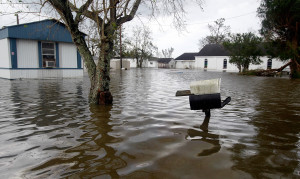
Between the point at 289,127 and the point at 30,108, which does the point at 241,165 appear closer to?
the point at 289,127

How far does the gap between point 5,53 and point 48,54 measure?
300 centimetres

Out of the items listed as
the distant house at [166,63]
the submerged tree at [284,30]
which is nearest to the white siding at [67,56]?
the submerged tree at [284,30]

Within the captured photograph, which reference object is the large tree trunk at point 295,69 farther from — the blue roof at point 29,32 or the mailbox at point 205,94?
the blue roof at point 29,32

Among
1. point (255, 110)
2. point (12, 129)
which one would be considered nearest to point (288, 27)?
point (255, 110)

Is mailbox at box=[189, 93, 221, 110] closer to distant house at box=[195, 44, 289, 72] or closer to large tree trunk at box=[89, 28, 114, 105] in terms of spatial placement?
large tree trunk at box=[89, 28, 114, 105]

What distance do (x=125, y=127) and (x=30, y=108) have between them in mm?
3364

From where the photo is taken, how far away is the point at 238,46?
94.1 feet

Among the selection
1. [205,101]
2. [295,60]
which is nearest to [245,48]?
[295,60]

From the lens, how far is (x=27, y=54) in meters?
15.9

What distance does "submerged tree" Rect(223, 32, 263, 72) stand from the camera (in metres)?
26.1

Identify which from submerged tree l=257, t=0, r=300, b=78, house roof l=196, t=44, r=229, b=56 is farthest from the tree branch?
house roof l=196, t=44, r=229, b=56

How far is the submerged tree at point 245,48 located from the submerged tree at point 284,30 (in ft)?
9.48

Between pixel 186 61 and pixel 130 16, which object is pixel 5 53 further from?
pixel 186 61

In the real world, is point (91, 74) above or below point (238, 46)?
below
